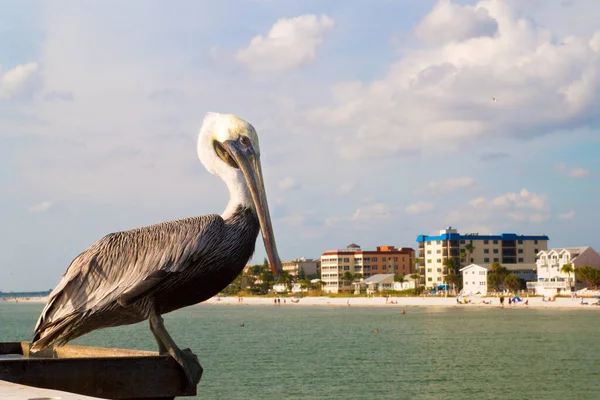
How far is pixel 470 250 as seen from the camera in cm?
15475

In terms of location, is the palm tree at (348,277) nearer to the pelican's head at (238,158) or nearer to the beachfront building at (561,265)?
the beachfront building at (561,265)

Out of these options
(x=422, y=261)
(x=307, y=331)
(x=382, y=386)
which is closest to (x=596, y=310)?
(x=307, y=331)

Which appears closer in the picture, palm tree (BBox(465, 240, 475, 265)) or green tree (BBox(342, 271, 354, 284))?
palm tree (BBox(465, 240, 475, 265))

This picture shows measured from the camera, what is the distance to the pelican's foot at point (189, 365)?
23.4ft

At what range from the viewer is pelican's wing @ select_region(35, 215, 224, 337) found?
7.03 meters

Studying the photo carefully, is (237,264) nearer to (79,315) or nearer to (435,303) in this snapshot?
(79,315)

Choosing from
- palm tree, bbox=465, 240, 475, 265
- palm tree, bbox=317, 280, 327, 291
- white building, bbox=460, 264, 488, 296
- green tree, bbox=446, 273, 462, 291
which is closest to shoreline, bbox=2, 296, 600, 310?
white building, bbox=460, 264, 488, 296

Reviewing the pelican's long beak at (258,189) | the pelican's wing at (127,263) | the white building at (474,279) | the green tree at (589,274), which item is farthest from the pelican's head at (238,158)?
the white building at (474,279)

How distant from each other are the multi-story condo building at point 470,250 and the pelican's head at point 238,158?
487 feet

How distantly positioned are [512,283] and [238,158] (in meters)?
138

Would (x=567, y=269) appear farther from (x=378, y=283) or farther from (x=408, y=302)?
(x=378, y=283)

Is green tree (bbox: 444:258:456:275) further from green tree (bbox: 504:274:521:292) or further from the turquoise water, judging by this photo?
the turquoise water

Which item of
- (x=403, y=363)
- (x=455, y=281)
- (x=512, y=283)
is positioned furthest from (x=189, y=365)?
(x=455, y=281)

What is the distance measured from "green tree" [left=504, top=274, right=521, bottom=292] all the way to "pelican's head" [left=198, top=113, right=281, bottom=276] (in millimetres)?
136982
